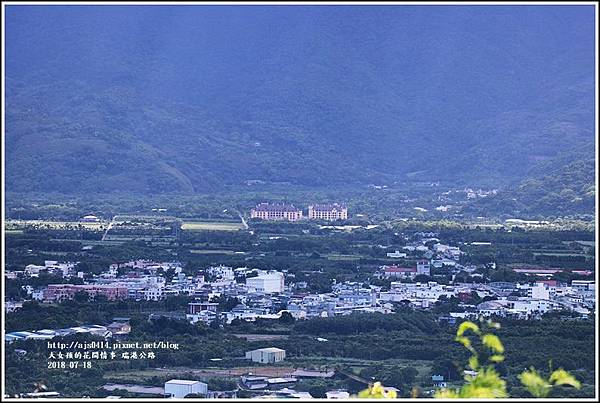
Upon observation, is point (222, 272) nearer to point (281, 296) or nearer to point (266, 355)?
point (281, 296)

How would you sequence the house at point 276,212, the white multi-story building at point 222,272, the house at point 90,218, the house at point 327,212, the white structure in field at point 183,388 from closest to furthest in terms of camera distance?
the white structure in field at point 183,388 → the white multi-story building at point 222,272 → the house at point 90,218 → the house at point 276,212 → the house at point 327,212

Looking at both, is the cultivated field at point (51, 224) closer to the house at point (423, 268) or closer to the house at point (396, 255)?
the house at point (396, 255)

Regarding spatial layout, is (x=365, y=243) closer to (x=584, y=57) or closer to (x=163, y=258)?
(x=163, y=258)

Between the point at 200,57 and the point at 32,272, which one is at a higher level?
the point at 200,57

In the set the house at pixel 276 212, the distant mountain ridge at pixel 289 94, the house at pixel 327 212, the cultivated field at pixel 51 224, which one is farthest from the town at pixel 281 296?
the distant mountain ridge at pixel 289 94

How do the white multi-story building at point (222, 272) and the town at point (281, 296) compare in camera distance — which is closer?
the town at point (281, 296)

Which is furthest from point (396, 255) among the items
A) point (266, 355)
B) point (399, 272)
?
point (266, 355)

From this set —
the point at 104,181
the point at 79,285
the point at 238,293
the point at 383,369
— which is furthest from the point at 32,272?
the point at 104,181
